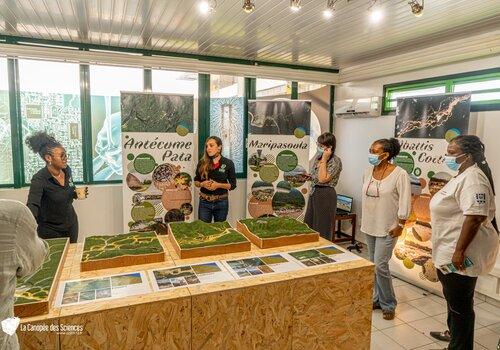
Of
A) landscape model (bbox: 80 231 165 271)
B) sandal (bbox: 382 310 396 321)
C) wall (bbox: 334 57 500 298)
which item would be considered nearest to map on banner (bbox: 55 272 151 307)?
landscape model (bbox: 80 231 165 271)

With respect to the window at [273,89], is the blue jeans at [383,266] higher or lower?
lower

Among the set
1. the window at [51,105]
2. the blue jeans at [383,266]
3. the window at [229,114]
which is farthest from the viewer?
the window at [229,114]

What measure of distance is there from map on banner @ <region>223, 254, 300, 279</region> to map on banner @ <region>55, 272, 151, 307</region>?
1.64 ft

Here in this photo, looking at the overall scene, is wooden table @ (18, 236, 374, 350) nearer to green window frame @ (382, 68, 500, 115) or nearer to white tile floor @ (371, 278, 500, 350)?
white tile floor @ (371, 278, 500, 350)

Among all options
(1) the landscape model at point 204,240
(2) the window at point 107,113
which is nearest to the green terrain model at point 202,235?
(1) the landscape model at point 204,240

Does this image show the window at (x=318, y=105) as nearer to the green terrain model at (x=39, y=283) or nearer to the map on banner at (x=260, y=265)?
the map on banner at (x=260, y=265)

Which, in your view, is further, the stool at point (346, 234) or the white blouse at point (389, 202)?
the stool at point (346, 234)

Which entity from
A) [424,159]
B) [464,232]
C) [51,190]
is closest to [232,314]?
[464,232]

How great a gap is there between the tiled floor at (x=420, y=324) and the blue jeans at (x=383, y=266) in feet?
0.53

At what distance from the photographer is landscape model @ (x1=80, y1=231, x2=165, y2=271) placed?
6.27 feet

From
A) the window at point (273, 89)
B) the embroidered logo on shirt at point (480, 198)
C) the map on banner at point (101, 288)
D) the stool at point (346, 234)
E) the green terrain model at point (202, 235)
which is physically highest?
the window at point (273, 89)

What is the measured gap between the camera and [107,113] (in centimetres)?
445

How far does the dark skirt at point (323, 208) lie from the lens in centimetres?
364

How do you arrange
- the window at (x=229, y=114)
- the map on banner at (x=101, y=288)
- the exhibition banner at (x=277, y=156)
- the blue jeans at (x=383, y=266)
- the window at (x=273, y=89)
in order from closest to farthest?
the map on banner at (x=101, y=288)
the blue jeans at (x=383, y=266)
the exhibition banner at (x=277, y=156)
the window at (x=229, y=114)
the window at (x=273, y=89)
